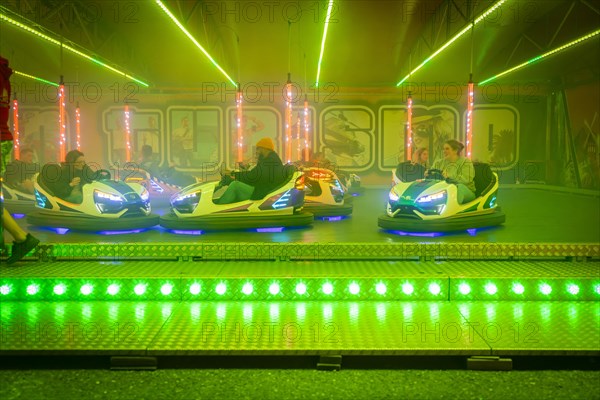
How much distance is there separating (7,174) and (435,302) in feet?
20.0

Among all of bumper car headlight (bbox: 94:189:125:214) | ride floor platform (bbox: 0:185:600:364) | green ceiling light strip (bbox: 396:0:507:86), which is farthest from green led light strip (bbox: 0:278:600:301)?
green ceiling light strip (bbox: 396:0:507:86)

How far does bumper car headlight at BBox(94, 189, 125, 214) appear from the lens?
4.93 meters

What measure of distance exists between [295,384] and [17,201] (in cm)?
560

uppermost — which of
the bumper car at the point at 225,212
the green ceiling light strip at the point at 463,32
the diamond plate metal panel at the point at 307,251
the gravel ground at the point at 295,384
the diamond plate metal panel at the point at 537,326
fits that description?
the green ceiling light strip at the point at 463,32

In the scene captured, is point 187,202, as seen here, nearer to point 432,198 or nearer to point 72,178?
point 72,178

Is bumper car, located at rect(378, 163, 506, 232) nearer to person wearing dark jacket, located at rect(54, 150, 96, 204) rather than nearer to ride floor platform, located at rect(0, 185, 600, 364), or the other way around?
ride floor platform, located at rect(0, 185, 600, 364)

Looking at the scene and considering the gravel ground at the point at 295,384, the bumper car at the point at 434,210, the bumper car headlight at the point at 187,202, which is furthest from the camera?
the bumper car headlight at the point at 187,202

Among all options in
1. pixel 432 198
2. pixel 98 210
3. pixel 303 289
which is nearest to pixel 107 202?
pixel 98 210

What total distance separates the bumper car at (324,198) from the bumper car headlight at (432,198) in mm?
1516

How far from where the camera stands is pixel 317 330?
2.37 m

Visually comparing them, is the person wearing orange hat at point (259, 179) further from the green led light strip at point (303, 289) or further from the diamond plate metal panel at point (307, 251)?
the green led light strip at point (303, 289)

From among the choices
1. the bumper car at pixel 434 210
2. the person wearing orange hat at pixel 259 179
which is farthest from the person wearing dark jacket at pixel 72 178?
the bumper car at pixel 434 210

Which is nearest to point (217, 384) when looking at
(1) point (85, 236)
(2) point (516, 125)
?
(1) point (85, 236)

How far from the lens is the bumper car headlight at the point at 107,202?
4934mm
